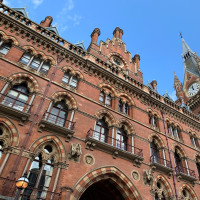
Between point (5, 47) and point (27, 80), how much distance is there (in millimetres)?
3583

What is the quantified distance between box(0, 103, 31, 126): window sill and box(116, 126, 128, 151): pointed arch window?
305 inches

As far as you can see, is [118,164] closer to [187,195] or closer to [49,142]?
[49,142]

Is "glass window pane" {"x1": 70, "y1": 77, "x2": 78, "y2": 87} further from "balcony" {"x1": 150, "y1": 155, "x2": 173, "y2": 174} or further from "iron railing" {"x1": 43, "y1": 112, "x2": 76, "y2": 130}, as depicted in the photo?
"balcony" {"x1": 150, "y1": 155, "x2": 173, "y2": 174}

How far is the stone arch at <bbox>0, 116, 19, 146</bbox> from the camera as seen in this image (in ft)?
37.5

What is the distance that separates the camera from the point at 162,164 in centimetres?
1744

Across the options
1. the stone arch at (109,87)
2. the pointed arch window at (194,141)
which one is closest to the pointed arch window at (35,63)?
the stone arch at (109,87)

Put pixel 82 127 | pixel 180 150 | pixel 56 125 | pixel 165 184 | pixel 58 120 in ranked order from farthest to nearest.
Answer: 1. pixel 180 150
2. pixel 165 184
3. pixel 82 127
4. pixel 58 120
5. pixel 56 125

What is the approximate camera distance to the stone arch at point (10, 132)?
11438 millimetres

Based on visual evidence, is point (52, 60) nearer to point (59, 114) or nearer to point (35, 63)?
point (35, 63)

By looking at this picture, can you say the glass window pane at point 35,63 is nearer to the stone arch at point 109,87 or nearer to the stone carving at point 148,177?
the stone arch at point 109,87

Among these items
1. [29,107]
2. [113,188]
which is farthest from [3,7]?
[113,188]

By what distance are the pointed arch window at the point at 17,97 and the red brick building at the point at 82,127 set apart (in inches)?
2.6

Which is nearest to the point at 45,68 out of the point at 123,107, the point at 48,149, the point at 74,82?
the point at 74,82

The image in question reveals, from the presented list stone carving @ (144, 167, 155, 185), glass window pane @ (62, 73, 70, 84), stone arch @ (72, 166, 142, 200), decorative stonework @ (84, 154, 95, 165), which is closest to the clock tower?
stone carving @ (144, 167, 155, 185)
